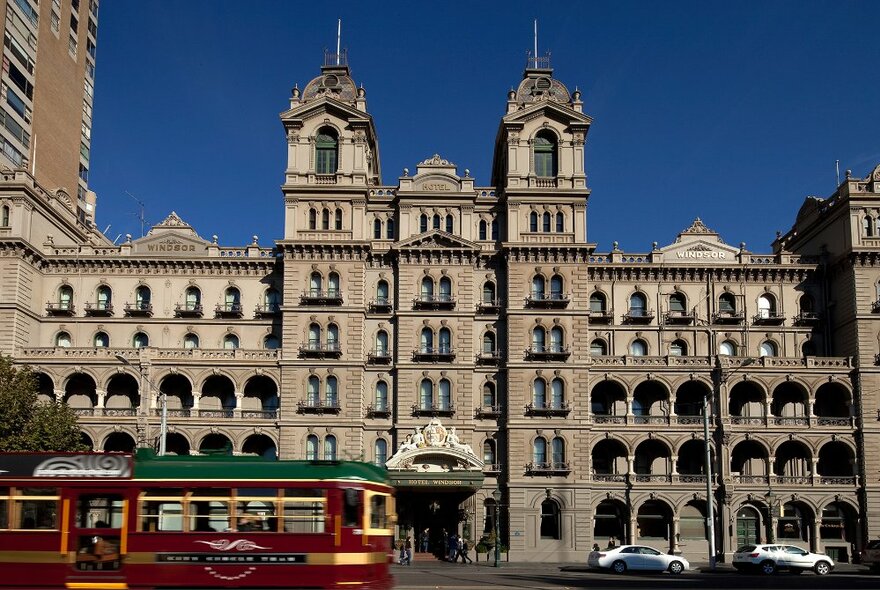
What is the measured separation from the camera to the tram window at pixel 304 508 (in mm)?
27719

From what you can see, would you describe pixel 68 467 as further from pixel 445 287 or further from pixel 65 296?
pixel 65 296

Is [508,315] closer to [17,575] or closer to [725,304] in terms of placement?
[725,304]

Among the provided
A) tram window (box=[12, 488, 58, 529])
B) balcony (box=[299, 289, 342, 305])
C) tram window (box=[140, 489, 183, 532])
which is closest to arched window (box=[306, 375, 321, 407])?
balcony (box=[299, 289, 342, 305])

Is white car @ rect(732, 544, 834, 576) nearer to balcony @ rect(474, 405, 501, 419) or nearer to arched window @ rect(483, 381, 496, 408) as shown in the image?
balcony @ rect(474, 405, 501, 419)

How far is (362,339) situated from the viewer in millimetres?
64312

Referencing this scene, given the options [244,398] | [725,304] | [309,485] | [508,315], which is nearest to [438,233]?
[508,315]

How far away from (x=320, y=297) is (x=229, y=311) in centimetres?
746

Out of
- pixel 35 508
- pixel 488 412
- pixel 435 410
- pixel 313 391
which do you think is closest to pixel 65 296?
pixel 313 391

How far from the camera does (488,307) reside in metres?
66.4

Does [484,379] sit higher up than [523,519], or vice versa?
[484,379]

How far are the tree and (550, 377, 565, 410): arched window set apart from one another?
2881cm

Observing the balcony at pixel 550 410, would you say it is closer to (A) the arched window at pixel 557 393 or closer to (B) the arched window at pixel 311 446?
(A) the arched window at pixel 557 393

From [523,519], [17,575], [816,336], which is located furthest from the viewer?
[816,336]

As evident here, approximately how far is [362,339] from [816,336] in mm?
31228
